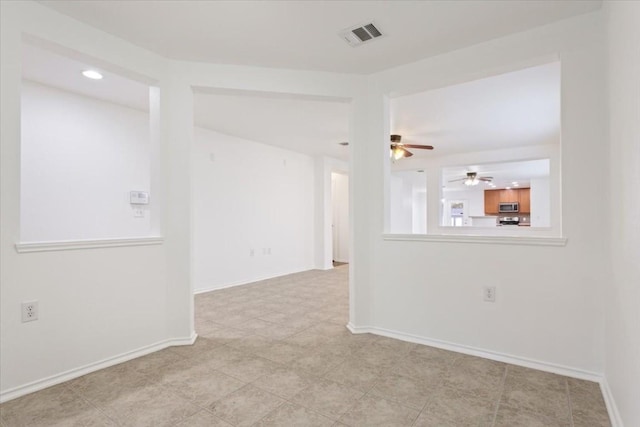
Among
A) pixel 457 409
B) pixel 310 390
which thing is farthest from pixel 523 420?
pixel 310 390

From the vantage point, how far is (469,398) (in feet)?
6.24

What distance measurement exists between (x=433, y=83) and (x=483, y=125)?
261 centimetres

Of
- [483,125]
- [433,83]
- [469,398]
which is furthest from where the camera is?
[483,125]

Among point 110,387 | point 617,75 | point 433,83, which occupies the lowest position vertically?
point 110,387

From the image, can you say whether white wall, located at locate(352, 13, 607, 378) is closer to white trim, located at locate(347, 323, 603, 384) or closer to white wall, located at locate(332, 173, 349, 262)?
white trim, located at locate(347, 323, 603, 384)

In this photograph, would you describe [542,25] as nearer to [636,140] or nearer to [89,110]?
[636,140]

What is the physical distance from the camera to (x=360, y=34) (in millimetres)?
2418

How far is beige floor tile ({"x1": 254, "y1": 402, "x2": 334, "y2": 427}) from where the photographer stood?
166 centimetres

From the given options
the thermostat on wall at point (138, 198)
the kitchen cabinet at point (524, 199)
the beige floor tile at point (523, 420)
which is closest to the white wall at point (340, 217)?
the thermostat on wall at point (138, 198)

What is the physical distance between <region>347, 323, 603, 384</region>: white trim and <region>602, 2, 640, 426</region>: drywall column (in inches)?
7.0

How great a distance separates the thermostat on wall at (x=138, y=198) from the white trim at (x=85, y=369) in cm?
206

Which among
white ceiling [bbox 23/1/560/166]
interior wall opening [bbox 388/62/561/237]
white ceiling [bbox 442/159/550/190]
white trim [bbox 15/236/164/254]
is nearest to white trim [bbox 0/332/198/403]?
white trim [bbox 15/236/164/254]

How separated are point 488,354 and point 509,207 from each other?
11810 millimetres

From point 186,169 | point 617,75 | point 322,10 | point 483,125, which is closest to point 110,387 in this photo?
point 186,169
